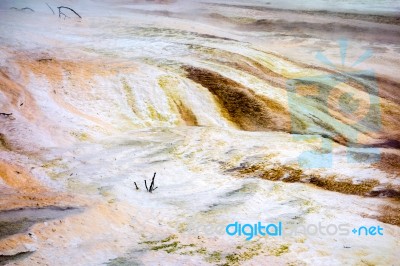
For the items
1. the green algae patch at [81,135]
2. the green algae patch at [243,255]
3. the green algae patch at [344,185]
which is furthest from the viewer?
the green algae patch at [81,135]

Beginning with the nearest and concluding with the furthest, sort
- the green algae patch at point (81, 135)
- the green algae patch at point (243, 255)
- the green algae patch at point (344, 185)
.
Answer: the green algae patch at point (243, 255) < the green algae patch at point (344, 185) < the green algae patch at point (81, 135)

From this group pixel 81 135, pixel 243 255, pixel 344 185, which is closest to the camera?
pixel 243 255

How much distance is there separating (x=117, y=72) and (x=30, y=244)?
496cm

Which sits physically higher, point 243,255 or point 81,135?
point 81,135

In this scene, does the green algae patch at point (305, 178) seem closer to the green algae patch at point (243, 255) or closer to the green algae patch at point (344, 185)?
the green algae patch at point (344, 185)

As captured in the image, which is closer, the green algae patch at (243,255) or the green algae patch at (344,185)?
the green algae patch at (243,255)

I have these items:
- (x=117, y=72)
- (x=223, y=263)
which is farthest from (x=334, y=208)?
(x=117, y=72)

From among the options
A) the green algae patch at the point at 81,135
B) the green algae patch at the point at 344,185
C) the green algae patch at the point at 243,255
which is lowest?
the green algae patch at the point at 344,185

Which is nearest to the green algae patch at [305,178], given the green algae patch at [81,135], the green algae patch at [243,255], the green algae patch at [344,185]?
the green algae patch at [344,185]

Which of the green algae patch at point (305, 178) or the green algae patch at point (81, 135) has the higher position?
the green algae patch at point (81, 135)

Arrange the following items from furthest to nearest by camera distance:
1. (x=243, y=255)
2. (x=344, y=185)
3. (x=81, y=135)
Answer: (x=81, y=135) < (x=344, y=185) < (x=243, y=255)

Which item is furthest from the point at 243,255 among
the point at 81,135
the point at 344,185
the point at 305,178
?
the point at 81,135

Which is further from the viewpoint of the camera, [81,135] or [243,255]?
[81,135]

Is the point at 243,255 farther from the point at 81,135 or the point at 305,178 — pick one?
the point at 81,135
